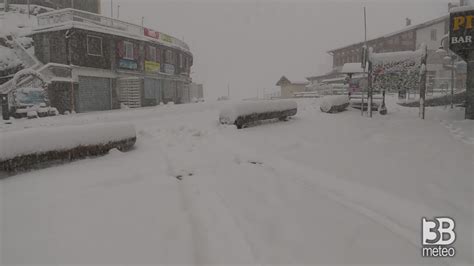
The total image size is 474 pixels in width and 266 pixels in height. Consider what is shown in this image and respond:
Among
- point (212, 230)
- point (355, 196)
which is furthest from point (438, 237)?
point (212, 230)

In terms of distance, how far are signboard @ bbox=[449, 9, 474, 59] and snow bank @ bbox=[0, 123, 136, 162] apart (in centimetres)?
1217

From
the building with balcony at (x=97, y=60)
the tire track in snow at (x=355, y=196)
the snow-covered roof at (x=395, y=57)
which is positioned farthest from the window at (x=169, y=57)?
the tire track in snow at (x=355, y=196)

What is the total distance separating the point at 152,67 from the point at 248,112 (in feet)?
66.8

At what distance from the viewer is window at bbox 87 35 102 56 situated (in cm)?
2359

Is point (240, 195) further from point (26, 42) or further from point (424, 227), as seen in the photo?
point (26, 42)

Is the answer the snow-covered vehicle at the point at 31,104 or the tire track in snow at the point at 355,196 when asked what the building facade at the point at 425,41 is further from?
the tire track in snow at the point at 355,196

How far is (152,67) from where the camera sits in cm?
2855

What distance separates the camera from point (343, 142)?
348 inches

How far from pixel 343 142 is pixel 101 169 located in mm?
6376

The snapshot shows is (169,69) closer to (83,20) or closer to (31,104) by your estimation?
(83,20)

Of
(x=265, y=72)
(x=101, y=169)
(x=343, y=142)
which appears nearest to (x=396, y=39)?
(x=343, y=142)

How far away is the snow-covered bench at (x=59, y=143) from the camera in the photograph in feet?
18.2

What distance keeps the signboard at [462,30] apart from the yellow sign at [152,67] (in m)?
23.2

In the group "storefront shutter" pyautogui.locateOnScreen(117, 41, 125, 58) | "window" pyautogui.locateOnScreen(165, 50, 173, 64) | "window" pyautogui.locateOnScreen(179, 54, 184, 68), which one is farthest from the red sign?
"window" pyautogui.locateOnScreen(179, 54, 184, 68)
